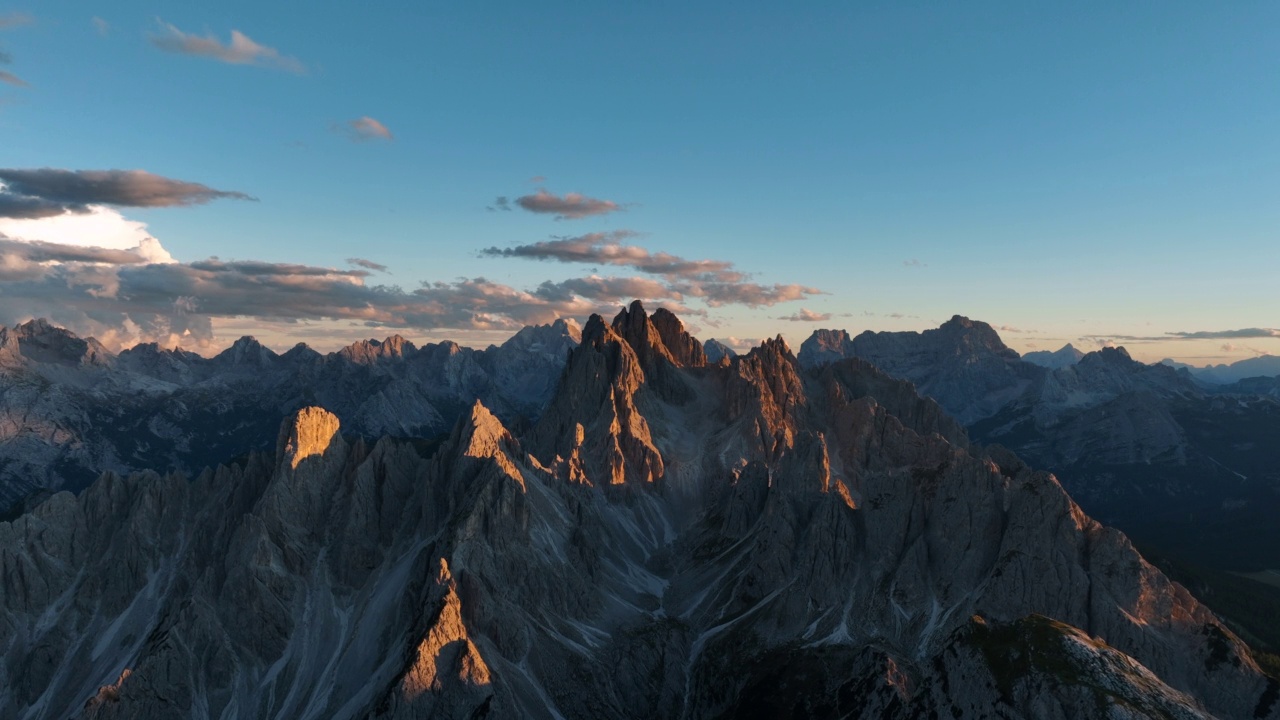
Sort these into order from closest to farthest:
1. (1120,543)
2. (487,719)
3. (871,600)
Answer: (487,719) → (1120,543) → (871,600)

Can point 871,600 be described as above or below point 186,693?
above

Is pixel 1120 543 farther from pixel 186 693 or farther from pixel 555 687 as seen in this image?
pixel 186 693

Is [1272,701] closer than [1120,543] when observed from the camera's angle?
Yes

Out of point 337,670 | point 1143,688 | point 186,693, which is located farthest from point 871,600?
point 186,693

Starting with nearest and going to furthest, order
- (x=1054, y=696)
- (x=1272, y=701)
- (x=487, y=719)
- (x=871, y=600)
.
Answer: (x=1054, y=696)
(x=1272, y=701)
(x=487, y=719)
(x=871, y=600)

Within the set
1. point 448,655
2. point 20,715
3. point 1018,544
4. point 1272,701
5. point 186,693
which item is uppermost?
point 1018,544

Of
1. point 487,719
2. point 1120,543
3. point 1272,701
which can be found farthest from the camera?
point 1120,543

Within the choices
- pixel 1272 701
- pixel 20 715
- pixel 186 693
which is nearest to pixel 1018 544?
pixel 1272 701

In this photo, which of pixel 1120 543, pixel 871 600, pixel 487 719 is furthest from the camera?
pixel 871 600

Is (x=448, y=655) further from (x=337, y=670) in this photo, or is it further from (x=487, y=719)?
(x=337, y=670)
